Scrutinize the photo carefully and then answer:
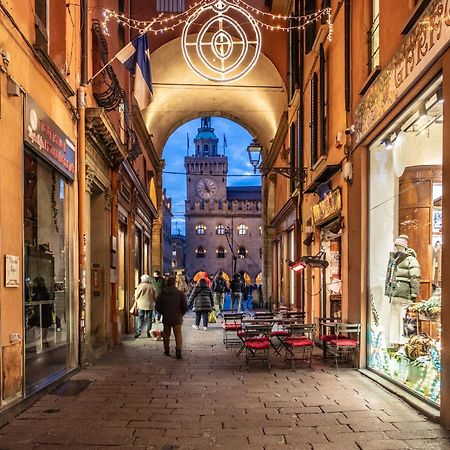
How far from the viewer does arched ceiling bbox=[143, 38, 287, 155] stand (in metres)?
20.4

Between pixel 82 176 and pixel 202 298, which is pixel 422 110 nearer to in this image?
pixel 82 176

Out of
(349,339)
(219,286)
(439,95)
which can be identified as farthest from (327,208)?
(219,286)

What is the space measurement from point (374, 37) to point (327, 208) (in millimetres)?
3771

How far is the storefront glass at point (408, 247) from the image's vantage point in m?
6.78

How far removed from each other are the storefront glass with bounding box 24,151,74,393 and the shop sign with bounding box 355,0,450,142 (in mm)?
5011

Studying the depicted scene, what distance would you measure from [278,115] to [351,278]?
1412 cm

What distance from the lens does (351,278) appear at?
962 centimetres

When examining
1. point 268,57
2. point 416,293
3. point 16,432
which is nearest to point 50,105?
point 16,432

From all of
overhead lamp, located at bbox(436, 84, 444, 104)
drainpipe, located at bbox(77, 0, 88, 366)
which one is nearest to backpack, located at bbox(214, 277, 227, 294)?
drainpipe, located at bbox(77, 0, 88, 366)

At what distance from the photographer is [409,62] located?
267 inches

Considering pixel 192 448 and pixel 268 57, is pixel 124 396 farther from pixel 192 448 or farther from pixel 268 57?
pixel 268 57

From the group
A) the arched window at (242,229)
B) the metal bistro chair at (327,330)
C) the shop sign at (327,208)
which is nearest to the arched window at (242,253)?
the arched window at (242,229)

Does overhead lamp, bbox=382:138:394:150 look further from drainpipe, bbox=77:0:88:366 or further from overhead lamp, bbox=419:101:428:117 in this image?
drainpipe, bbox=77:0:88:366

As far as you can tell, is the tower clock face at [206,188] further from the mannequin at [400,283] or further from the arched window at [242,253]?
the mannequin at [400,283]
